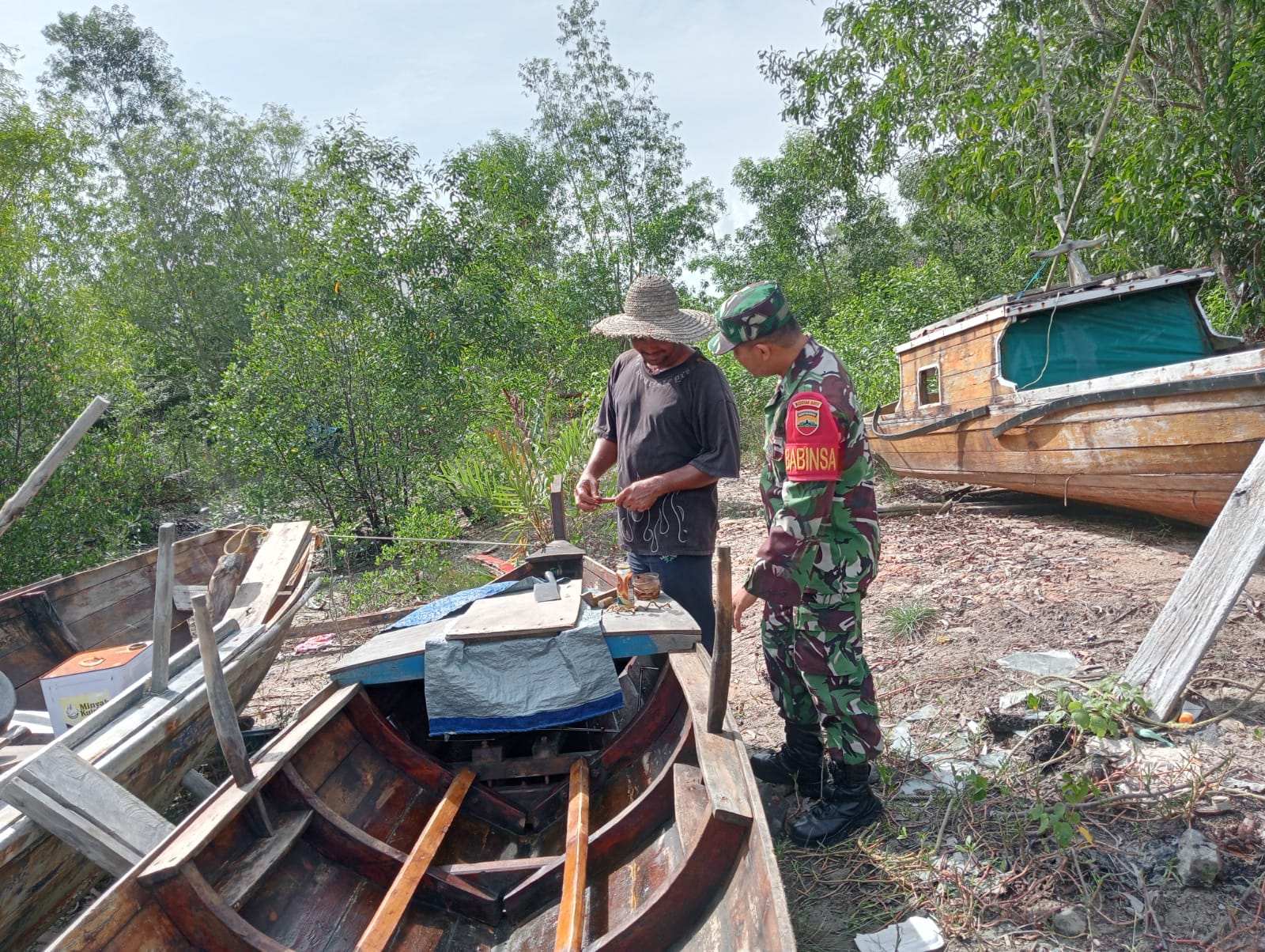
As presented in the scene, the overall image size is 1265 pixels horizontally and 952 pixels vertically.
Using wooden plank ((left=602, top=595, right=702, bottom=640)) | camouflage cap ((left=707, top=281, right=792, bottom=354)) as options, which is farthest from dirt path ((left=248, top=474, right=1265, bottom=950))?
camouflage cap ((left=707, top=281, right=792, bottom=354))

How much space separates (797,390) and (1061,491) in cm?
506

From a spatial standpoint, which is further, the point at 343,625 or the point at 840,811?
the point at 343,625

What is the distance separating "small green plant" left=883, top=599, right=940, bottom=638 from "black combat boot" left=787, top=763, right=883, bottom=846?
199cm

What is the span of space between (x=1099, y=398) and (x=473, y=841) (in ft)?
17.4

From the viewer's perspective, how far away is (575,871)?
7.52 ft

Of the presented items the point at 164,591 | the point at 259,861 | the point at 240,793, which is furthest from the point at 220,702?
the point at 164,591

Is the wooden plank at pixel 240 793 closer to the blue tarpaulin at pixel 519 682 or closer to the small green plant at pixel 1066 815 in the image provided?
the blue tarpaulin at pixel 519 682

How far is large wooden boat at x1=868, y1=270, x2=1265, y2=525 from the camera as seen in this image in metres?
4.80

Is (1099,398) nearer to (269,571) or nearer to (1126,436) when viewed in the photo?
(1126,436)

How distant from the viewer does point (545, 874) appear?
8.22ft

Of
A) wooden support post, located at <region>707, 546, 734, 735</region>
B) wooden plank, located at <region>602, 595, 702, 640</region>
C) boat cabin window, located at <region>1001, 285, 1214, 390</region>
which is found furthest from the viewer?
boat cabin window, located at <region>1001, 285, 1214, 390</region>

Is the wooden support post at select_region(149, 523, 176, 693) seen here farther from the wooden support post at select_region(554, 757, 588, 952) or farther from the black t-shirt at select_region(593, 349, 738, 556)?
the black t-shirt at select_region(593, 349, 738, 556)

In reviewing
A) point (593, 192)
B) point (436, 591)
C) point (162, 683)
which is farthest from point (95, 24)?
point (162, 683)

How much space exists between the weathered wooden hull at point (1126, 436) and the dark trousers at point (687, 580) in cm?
370
